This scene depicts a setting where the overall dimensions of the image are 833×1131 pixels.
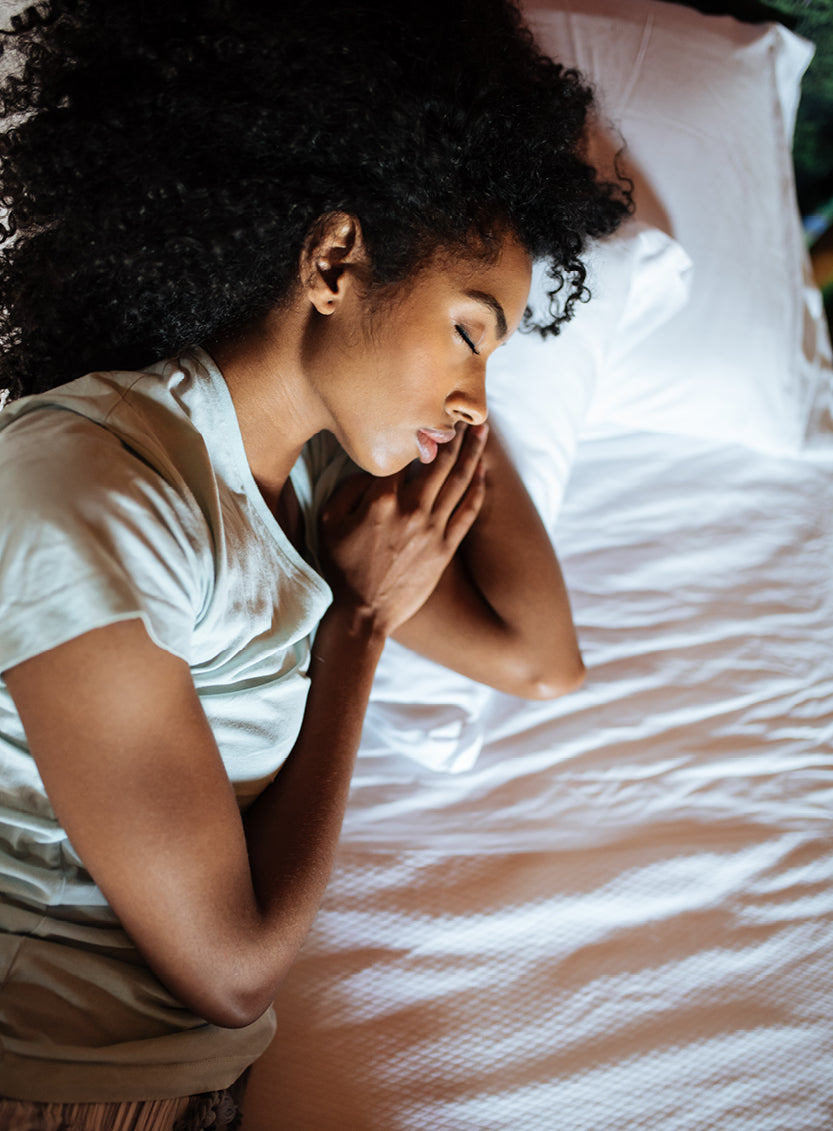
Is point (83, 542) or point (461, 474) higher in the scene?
point (83, 542)

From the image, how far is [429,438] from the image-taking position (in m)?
0.97

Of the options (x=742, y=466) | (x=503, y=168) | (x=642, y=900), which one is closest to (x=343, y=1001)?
(x=642, y=900)

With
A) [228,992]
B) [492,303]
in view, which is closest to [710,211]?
[492,303]

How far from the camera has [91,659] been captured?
0.64 metres

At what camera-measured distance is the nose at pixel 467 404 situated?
90cm

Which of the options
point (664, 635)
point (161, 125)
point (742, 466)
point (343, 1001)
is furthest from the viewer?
point (742, 466)

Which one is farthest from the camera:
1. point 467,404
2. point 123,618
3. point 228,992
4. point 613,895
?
point 613,895

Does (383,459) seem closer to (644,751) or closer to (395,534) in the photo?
(395,534)

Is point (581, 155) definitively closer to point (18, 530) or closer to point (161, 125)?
point (161, 125)

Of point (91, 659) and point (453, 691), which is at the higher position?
point (91, 659)

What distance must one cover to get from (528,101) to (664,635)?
77 cm

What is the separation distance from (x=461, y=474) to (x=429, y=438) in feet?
0.68

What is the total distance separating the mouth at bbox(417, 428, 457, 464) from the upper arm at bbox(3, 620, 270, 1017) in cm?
38

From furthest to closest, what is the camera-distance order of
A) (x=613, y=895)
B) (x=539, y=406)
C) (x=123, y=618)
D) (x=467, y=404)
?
(x=539, y=406) → (x=613, y=895) → (x=467, y=404) → (x=123, y=618)
